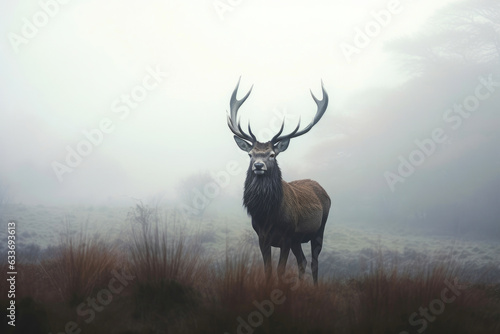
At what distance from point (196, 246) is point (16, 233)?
2714 mm

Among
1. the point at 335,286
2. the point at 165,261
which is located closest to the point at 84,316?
the point at 165,261

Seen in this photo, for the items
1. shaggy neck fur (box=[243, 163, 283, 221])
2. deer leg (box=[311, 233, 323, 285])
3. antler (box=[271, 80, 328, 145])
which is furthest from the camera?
deer leg (box=[311, 233, 323, 285])

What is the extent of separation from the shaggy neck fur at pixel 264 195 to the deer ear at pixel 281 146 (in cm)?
31

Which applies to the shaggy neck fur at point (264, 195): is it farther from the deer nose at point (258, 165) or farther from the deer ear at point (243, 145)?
the deer ear at point (243, 145)

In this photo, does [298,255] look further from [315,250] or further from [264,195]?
[264,195]

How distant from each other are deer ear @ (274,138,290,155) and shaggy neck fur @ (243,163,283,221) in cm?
31

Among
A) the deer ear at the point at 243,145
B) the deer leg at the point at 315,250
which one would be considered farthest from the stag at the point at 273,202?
the deer leg at the point at 315,250

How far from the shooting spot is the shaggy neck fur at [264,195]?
25.4 ft

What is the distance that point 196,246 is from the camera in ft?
19.2

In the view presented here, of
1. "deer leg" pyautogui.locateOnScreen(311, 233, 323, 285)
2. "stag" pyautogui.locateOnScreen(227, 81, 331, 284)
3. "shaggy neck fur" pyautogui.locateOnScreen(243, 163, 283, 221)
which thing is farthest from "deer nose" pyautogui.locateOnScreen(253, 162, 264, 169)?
"deer leg" pyautogui.locateOnScreen(311, 233, 323, 285)

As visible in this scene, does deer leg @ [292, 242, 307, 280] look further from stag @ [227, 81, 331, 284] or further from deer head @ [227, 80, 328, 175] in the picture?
deer head @ [227, 80, 328, 175]

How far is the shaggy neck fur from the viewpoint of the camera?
7.74 m

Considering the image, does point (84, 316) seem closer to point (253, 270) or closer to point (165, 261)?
point (165, 261)

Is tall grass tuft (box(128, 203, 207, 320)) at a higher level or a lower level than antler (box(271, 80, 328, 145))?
lower
